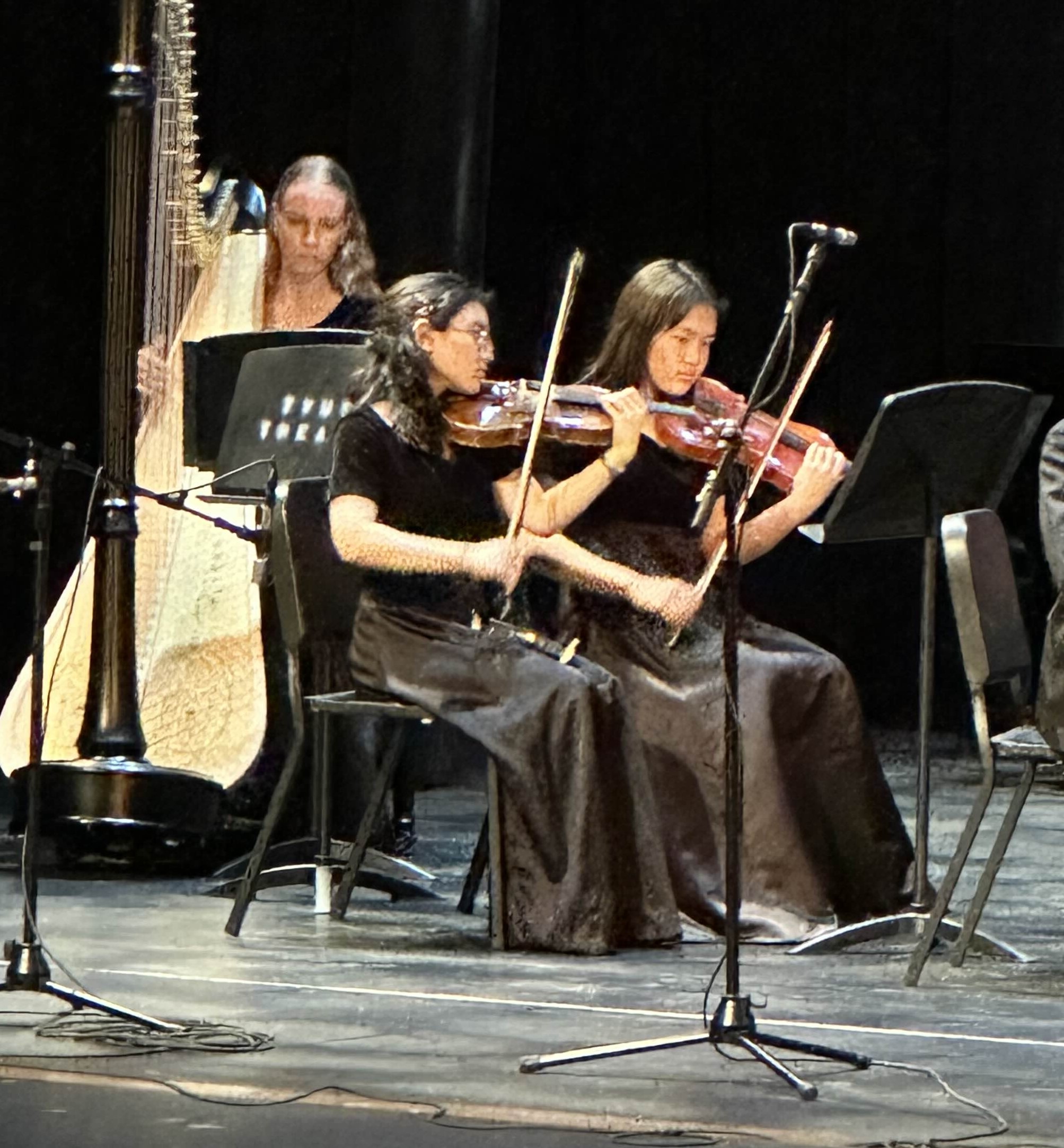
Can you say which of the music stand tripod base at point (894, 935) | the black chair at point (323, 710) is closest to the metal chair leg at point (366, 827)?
the black chair at point (323, 710)

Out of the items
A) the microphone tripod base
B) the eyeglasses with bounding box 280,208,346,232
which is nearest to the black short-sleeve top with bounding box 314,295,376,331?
the eyeglasses with bounding box 280,208,346,232

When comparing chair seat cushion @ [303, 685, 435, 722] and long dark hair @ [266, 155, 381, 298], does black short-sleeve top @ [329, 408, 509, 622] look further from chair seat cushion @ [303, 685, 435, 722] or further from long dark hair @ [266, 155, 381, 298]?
long dark hair @ [266, 155, 381, 298]

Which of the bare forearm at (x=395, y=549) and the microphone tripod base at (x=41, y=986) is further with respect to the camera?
the bare forearm at (x=395, y=549)

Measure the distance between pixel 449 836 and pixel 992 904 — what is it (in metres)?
1.42

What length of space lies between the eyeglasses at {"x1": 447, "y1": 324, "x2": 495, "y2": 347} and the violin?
7 cm

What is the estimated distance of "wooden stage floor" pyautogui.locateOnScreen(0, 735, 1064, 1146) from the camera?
283 centimetres

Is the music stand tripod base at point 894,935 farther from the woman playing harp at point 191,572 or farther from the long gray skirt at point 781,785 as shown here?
the woman playing harp at point 191,572

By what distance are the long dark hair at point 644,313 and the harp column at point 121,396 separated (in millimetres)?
850

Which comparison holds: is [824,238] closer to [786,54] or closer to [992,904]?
[992,904]

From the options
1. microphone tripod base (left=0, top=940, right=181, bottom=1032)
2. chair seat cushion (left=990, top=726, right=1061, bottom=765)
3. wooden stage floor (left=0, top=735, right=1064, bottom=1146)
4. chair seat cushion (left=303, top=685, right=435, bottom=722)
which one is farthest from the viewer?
chair seat cushion (left=303, top=685, right=435, bottom=722)

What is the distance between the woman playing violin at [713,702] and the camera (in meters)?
4.30

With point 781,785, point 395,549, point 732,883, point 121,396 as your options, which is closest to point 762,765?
point 781,785

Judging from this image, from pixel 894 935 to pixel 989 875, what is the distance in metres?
0.33

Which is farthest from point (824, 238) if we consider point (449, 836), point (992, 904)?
point (449, 836)
